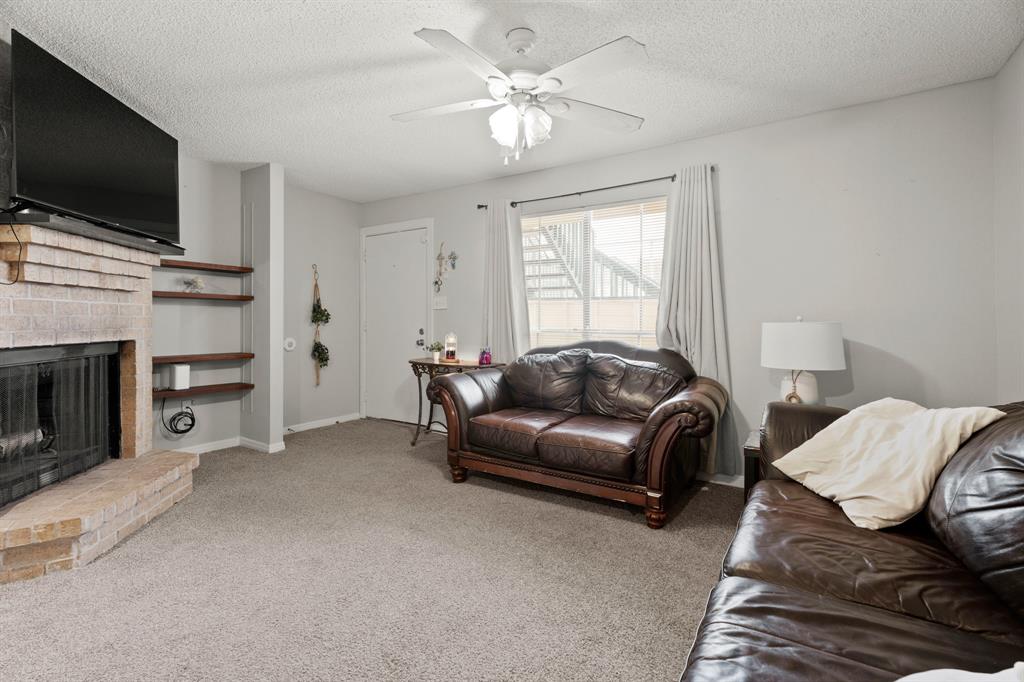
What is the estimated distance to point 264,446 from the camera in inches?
166

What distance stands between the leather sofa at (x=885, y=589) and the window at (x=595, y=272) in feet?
7.91

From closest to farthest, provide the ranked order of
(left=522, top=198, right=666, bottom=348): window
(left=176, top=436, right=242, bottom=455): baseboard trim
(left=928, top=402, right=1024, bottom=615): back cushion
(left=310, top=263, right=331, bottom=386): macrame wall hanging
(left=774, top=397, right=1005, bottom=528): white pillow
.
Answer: (left=928, top=402, right=1024, bottom=615): back cushion < (left=774, top=397, right=1005, bottom=528): white pillow < (left=522, top=198, right=666, bottom=348): window < (left=176, top=436, right=242, bottom=455): baseboard trim < (left=310, top=263, right=331, bottom=386): macrame wall hanging

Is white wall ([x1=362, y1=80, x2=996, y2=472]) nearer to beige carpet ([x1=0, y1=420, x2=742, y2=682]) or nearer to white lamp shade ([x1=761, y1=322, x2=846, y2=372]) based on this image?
white lamp shade ([x1=761, y1=322, x2=846, y2=372])

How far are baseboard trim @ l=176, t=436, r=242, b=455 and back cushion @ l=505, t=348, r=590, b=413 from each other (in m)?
2.60

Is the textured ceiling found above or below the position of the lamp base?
above

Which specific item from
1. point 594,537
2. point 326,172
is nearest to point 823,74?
point 594,537

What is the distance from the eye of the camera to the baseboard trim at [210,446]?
4098mm

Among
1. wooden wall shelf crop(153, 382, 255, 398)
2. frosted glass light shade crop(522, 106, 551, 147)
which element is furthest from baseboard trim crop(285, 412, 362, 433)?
frosted glass light shade crop(522, 106, 551, 147)

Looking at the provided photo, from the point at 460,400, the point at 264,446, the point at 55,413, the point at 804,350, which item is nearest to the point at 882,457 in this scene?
the point at 804,350

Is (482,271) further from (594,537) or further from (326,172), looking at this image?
(594,537)

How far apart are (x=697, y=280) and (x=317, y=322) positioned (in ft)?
12.3

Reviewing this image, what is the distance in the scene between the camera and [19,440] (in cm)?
240

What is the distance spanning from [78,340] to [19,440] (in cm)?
56

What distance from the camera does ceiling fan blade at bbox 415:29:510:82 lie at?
185 cm
